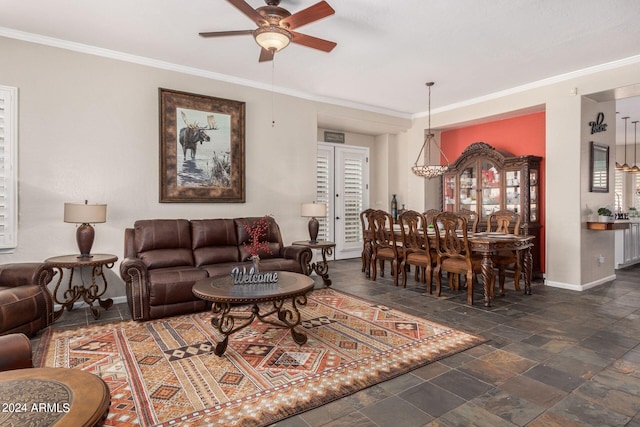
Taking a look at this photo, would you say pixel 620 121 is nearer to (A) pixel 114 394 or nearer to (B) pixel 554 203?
(B) pixel 554 203

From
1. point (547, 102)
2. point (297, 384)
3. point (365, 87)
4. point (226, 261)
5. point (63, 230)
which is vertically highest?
point (365, 87)

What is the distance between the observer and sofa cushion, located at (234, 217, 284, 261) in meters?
4.84

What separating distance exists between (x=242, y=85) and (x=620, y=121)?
8042 mm

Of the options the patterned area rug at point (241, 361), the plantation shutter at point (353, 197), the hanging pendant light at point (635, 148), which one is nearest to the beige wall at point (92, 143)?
the patterned area rug at point (241, 361)

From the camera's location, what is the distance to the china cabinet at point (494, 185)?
230 inches

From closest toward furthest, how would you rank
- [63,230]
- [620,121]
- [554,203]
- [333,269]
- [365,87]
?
[63,230], [554,203], [365,87], [333,269], [620,121]

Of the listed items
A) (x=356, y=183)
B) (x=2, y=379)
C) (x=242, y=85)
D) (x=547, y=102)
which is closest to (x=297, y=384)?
(x=2, y=379)

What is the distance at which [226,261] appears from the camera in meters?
4.63

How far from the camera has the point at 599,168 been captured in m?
5.38

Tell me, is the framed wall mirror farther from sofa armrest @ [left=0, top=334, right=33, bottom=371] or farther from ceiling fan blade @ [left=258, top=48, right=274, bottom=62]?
sofa armrest @ [left=0, top=334, right=33, bottom=371]

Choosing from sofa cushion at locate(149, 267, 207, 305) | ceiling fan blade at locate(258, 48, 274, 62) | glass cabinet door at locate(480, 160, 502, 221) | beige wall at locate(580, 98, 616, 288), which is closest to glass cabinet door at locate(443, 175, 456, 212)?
glass cabinet door at locate(480, 160, 502, 221)

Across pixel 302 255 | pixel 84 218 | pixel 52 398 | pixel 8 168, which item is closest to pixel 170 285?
pixel 84 218

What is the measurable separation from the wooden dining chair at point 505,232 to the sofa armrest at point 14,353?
15.8 feet

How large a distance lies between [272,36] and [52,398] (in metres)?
2.86
